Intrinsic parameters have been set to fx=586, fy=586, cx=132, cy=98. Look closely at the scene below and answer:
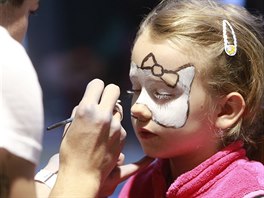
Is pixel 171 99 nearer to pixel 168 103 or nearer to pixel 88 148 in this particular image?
pixel 168 103

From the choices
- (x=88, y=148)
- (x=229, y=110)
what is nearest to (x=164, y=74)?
(x=229, y=110)

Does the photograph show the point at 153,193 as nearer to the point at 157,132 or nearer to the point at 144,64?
the point at 157,132

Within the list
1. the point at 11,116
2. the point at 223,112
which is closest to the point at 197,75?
the point at 223,112

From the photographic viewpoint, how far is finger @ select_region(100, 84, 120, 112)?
97 cm

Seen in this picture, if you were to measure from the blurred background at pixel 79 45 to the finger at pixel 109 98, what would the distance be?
1.99 meters

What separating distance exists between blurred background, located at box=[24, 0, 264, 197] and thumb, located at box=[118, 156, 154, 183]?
175cm

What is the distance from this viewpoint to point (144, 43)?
117 centimetres

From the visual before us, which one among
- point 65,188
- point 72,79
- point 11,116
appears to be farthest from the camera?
point 72,79

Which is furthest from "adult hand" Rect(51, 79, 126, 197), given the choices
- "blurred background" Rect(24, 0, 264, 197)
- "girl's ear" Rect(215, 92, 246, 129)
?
"blurred background" Rect(24, 0, 264, 197)

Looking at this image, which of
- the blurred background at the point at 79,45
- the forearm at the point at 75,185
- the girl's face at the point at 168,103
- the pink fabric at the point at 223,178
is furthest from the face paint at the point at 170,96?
the blurred background at the point at 79,45

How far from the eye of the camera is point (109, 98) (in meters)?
0.98

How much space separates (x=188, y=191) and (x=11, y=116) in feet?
1.63

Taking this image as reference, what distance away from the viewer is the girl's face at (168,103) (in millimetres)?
1127

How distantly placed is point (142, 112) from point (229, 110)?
7.1 inches
